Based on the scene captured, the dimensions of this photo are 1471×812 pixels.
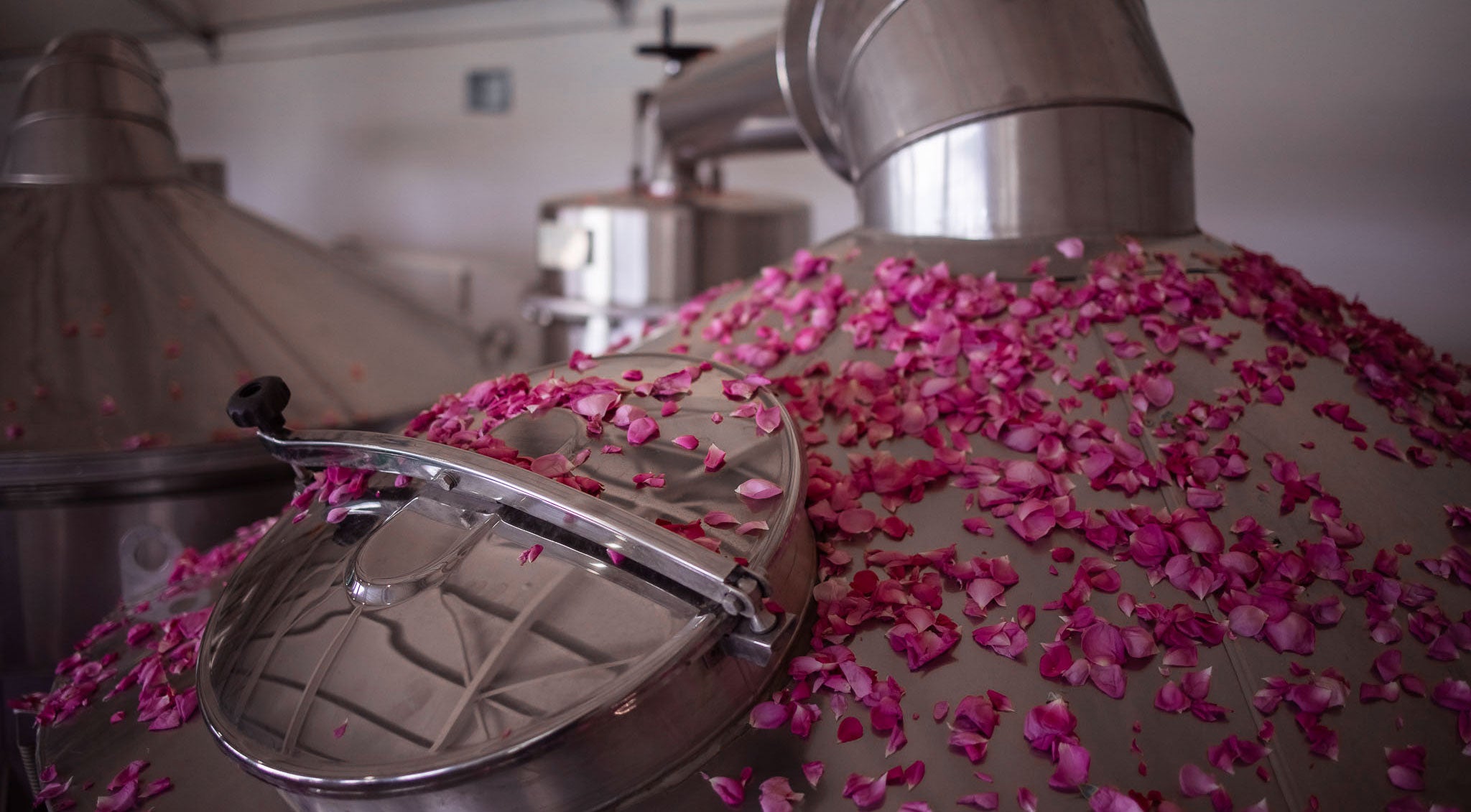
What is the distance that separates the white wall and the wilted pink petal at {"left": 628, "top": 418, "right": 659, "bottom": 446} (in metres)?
2.09

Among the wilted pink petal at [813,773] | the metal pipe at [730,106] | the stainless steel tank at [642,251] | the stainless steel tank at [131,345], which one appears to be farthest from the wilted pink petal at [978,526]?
the stainless steel tank at [642,251]

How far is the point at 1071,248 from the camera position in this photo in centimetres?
109

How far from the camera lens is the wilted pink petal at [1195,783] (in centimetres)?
68

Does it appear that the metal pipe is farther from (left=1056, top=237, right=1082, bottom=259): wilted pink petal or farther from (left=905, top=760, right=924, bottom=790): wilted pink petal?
(left=905, top=760, right=924, bottom=790): wilted pink petal

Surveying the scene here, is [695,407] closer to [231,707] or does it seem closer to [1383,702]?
[231,707]

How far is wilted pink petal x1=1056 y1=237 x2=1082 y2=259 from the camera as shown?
1.09 m

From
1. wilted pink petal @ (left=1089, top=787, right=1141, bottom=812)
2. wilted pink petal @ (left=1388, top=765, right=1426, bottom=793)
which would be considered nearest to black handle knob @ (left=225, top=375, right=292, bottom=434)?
wilted pink petal @ (left=1089, top=787, right=1141, bottom=812)

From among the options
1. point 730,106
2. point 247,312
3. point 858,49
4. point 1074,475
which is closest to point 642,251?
point 730,106

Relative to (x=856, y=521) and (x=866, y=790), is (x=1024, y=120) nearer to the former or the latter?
(x=856, y=521)

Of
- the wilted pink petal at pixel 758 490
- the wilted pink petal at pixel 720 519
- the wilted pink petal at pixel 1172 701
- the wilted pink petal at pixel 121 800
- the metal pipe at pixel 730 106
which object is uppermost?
the metal pipe at pixel 730 106

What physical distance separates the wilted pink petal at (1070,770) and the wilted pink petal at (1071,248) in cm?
60

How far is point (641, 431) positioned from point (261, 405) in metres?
0.35

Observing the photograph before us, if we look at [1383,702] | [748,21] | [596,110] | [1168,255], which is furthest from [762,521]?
[596,110]

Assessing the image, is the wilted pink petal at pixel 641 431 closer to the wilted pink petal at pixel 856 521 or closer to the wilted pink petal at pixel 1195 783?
the wilted pink petal at pixel 856 521
